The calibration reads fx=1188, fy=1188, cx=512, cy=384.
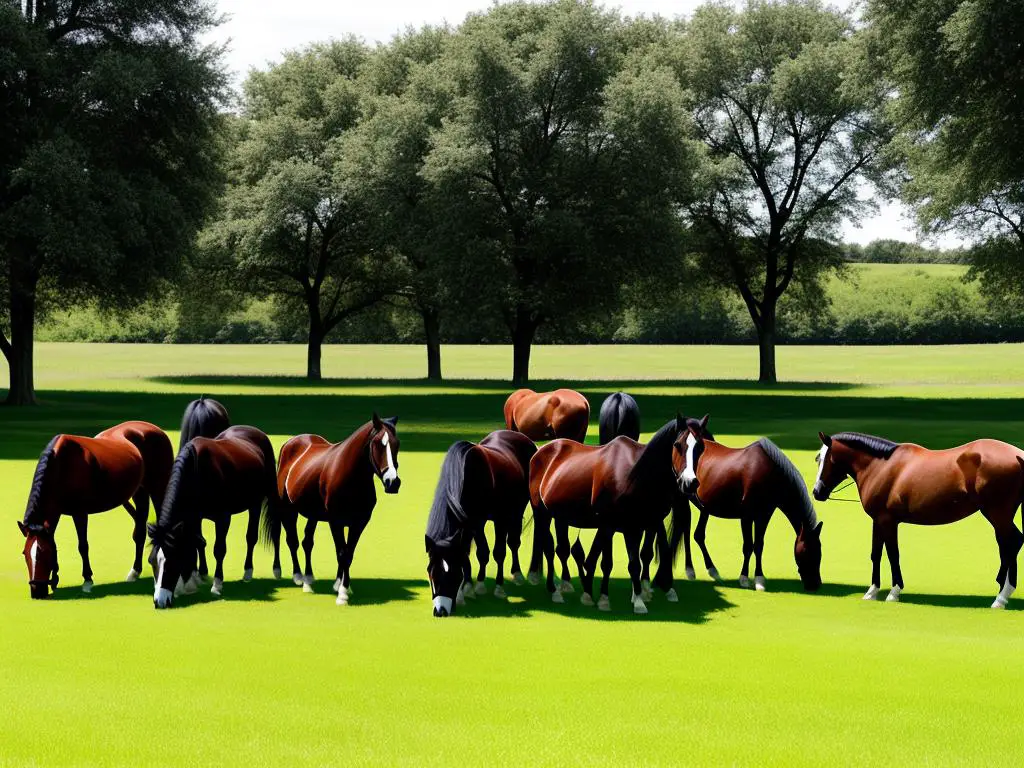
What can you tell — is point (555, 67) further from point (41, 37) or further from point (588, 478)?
point (588, 478)

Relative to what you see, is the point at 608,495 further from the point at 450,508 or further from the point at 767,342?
the point at 767,342

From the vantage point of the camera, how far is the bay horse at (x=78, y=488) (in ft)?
43.8

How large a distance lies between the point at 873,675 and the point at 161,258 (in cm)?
4286

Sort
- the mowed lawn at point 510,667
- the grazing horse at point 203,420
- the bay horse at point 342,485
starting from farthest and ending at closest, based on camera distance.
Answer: the grazing horse at point 203,420, the bay horse at point 342,485, the mowed lawn at point 510,667

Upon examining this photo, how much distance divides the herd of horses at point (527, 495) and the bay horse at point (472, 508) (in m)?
0.02

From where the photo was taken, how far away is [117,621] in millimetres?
11984

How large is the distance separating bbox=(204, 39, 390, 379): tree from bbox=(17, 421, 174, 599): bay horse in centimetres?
5492

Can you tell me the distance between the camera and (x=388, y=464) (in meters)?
13.0

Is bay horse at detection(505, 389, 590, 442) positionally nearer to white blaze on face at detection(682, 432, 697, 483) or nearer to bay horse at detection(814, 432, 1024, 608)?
bay horse at detection(814, 432, 1024, 608)

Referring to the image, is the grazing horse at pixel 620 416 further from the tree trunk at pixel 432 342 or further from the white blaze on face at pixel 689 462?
the tree trunk at pixel 432 342

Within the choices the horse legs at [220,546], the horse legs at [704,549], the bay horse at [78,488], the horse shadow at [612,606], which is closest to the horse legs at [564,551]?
the horse shadow at [612,606]

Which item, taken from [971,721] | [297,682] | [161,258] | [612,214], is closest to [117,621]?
[297,682]

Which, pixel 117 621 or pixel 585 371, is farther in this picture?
pixel 585 371

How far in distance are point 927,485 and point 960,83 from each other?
32.6 meters
